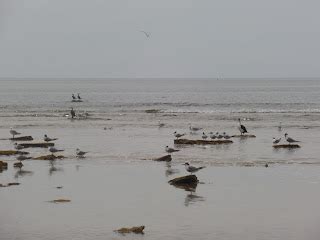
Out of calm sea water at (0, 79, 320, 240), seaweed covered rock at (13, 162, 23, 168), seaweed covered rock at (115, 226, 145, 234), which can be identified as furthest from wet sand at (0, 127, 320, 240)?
seaweed covered rock at (13, 162, 23, 168)

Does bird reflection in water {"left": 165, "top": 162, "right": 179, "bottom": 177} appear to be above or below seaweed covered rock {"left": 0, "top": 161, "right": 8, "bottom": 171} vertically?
below

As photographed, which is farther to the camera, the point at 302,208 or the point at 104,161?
the point at 104,161

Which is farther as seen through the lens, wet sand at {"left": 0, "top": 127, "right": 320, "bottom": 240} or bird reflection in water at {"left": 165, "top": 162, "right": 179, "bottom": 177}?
bird reflection in water at {"left": 165, "top": 162, "right": 179, "bottom": 177}

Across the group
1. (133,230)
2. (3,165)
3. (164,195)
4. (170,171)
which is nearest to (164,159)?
(170,171)

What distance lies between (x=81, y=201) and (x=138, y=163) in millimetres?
8572

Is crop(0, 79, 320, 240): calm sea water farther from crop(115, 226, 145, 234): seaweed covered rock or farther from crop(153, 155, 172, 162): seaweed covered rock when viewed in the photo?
crop(153, 155, 172, 162): seaweed covered rock

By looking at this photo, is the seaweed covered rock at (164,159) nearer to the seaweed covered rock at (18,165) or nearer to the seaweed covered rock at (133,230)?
the seaweed covered rock at (18,165)

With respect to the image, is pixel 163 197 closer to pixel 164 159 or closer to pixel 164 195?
pixel 164 195

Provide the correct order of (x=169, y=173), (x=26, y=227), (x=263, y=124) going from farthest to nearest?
(x=263, y=124), (x=169, y=173), (x=26, y=227)

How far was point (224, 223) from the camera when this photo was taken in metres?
16.1

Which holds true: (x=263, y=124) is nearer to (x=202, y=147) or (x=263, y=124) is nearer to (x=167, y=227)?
(x=202, y=147)

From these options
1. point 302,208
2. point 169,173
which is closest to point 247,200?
point 302,208

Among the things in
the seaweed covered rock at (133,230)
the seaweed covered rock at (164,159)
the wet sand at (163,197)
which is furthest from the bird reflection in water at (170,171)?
the seaweed covered rock at (133,230)

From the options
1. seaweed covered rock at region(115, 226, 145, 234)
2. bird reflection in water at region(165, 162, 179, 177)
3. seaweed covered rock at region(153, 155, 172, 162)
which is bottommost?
seaweed covered rock at region(115, 226, 145, 234)
